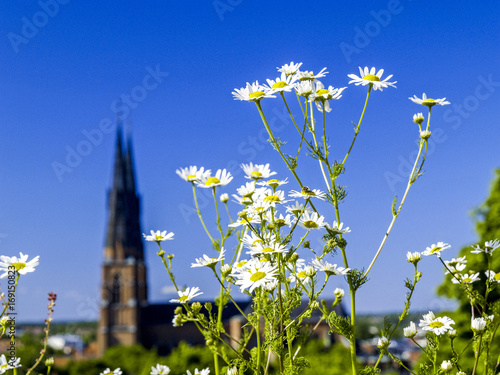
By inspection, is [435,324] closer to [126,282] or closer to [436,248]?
[436,248]

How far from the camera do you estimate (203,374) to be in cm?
251

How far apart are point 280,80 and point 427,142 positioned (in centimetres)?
74

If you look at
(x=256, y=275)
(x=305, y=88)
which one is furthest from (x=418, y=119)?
(x=256, y=275)

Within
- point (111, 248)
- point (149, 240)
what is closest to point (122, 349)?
point (111, 248)

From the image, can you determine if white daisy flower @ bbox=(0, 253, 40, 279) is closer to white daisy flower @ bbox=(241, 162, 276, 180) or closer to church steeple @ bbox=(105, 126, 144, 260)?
white daisy flower @ bbox=(241, 162, 276, 180)

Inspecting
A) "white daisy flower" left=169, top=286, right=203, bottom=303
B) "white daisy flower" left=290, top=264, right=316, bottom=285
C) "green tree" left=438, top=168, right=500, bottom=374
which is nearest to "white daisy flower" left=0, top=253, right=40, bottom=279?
"white daisy flower" left=169, top=286, right=203, bottom=303

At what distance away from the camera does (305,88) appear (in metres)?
2.44

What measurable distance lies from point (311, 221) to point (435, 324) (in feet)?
2.86

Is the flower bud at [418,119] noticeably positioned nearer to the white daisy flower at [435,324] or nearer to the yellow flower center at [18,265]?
the white daisy flower at [435,324]

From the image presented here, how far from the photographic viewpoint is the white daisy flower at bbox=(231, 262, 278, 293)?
212cm

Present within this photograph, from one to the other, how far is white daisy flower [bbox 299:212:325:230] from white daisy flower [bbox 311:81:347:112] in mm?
491

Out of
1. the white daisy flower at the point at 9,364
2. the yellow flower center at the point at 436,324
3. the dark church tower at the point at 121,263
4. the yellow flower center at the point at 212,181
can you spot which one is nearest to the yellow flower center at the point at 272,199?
the yellow flower center at the point at 212,181

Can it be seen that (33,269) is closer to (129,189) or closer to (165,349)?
(129,189)

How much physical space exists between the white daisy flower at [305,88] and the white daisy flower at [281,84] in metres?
0.03
